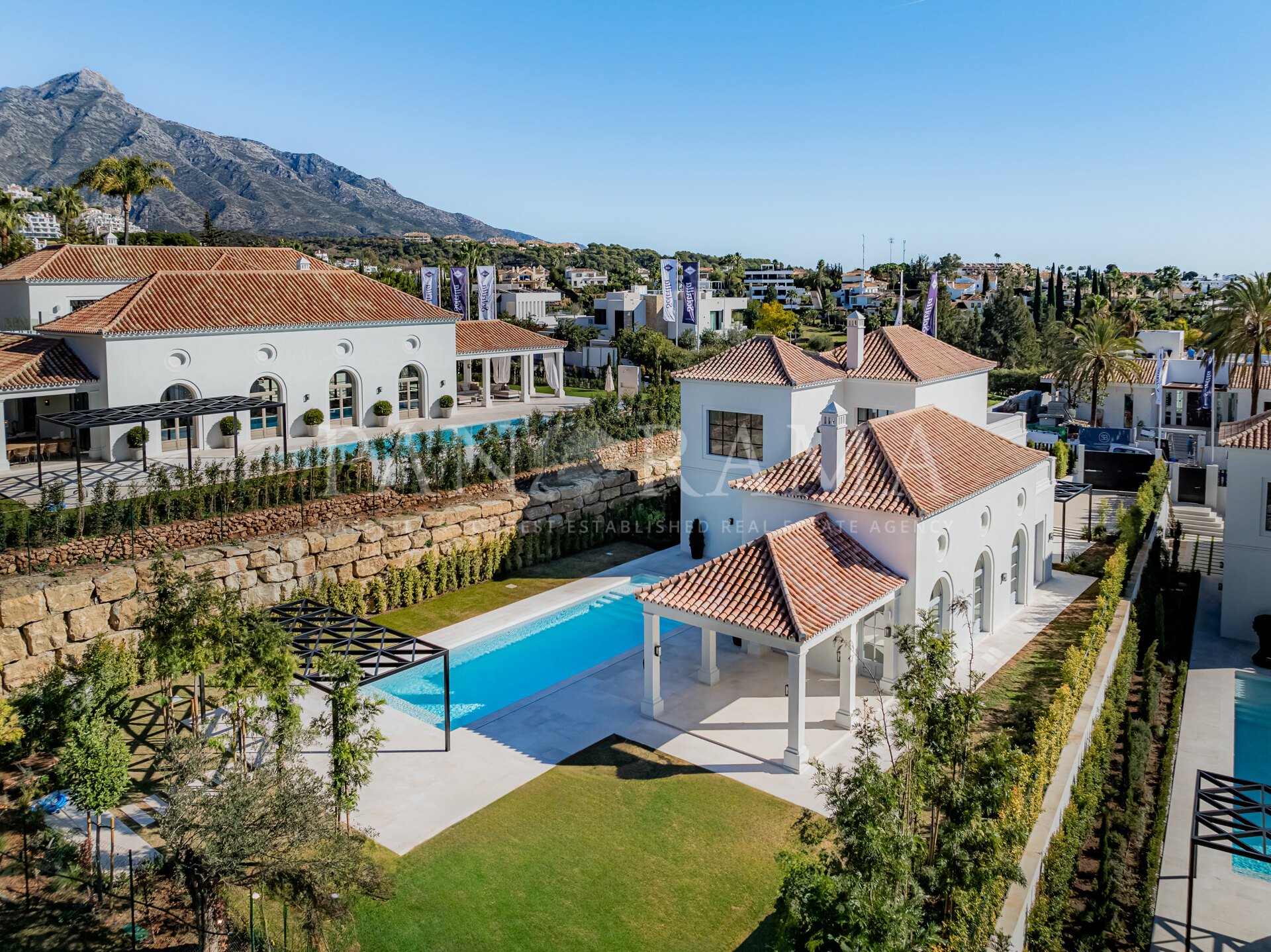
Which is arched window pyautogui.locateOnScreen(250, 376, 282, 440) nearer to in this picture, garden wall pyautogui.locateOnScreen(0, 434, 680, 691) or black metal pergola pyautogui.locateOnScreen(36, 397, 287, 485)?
black metal pergola pyautogui.locateOnScreen(36, 397, 287, 485)

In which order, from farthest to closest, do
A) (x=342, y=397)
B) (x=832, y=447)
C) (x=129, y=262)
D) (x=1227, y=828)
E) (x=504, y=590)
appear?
1. (x=129, y=262)
2. (x=342, y=397)
3. (x=504, y=590)
4. (x=832, y=447)
5. (x=1227, y=828)

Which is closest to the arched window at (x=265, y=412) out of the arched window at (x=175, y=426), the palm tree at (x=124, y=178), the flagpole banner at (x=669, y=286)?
the arched window at (x=175, y=426)

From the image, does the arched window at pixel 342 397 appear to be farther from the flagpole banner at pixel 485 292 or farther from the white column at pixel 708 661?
the white column at pixel 708 661

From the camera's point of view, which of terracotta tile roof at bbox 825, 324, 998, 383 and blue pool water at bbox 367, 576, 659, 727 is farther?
terracotta tile roof at bbox 825, 324, 998, 383

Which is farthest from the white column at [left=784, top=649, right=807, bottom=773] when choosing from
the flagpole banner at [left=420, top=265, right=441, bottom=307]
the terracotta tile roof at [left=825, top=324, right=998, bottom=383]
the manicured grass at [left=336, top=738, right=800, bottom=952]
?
the flagpole banner at [left=420, top=265, right=441, bottom=307]

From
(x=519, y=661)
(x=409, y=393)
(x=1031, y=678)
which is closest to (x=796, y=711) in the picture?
(x=1031, y=678)

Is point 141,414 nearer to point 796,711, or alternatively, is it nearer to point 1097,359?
point 796,711

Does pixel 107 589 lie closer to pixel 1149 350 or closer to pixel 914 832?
pixel 914 832
